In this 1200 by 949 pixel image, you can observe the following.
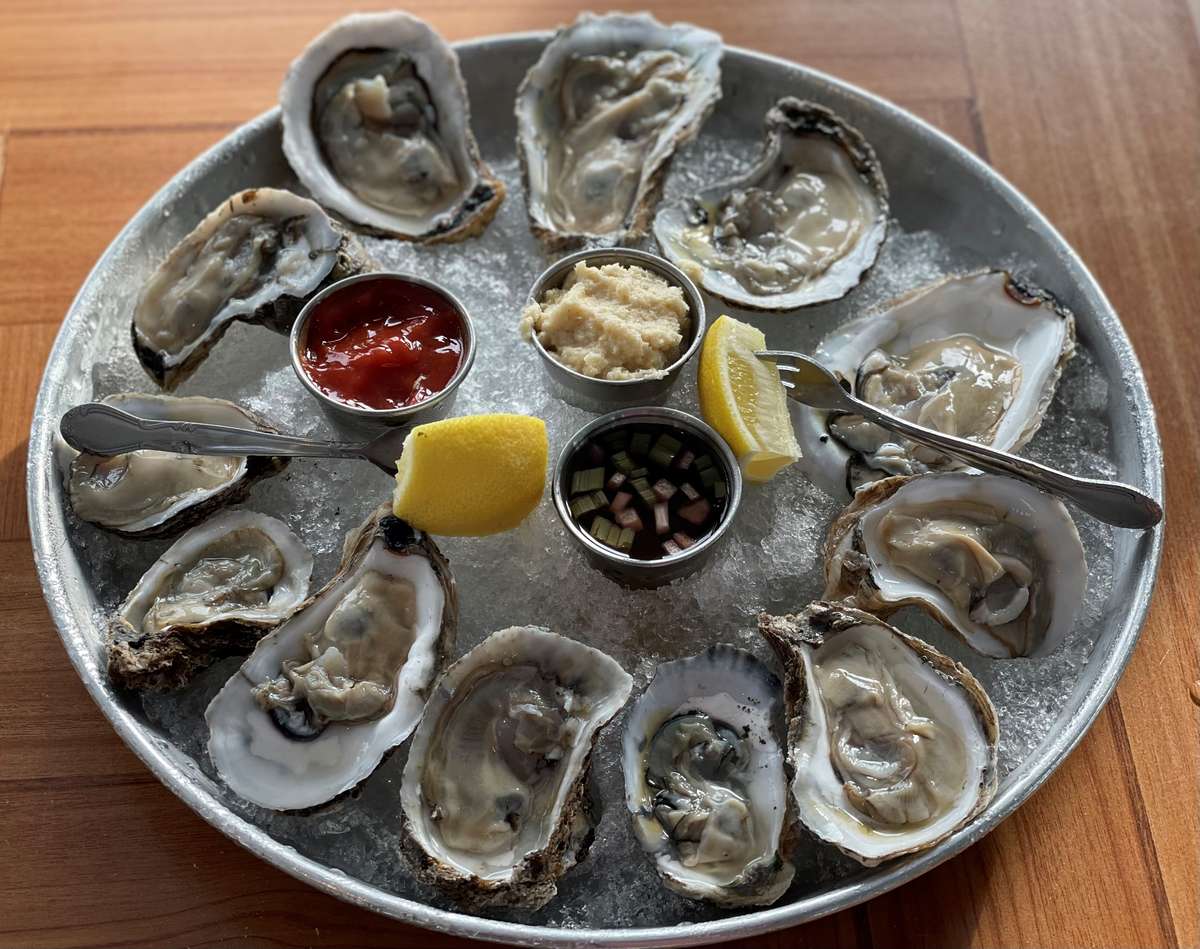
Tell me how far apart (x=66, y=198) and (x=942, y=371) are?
1.81 metres

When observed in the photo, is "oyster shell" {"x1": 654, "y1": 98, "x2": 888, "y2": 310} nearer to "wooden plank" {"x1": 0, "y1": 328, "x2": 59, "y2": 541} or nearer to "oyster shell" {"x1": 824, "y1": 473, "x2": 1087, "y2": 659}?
"oyster shell" {"x1": 824, "y1": 473, "x2": 1087, "y2": 659}

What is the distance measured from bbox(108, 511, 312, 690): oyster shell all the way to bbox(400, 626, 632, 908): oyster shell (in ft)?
0.99

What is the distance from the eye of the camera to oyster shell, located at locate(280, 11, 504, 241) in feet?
6.91

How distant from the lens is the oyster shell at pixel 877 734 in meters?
1.47

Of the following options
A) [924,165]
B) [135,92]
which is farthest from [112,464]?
[924,165]

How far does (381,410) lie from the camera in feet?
5.87

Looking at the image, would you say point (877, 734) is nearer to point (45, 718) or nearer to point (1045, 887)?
point (1045, 887)

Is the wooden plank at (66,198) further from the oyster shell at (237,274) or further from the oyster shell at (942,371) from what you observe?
the oyster shell at (942,371)

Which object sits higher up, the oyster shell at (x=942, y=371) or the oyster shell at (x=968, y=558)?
the oyster shell at (x=942, y=371)

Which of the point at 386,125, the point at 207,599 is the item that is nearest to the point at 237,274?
the point at 386,125

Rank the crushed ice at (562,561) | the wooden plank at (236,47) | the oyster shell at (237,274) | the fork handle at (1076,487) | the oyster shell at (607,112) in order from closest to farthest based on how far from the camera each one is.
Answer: the crushed ice at (562,561)
the fork handle at (1076,487)
the oyster shell at (237,274)
the oyster shell at (607,112)
the wooden plank at (236,47)

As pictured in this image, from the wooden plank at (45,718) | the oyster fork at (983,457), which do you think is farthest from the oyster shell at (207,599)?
the oyster fork at (983,457)

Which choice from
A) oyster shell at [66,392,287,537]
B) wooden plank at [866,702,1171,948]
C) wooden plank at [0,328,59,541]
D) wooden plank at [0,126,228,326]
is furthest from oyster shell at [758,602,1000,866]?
wooden plank at [0,126,228,326]

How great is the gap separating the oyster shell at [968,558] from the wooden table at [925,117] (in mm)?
271
